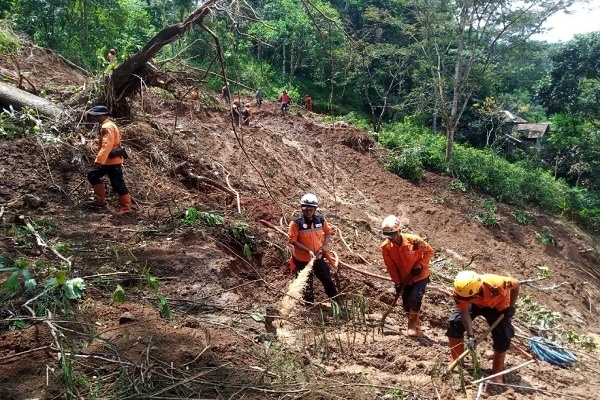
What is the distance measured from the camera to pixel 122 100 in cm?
766

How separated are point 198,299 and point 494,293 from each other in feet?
8.23

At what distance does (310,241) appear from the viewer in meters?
5.38

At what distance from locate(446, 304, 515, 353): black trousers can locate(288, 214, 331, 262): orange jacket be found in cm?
168

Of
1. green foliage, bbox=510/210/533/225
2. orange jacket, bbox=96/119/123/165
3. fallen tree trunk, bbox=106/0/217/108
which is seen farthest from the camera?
green foliage, bbox=510/210/533/225

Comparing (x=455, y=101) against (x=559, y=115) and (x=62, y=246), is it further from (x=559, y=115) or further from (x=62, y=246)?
(x=62, y=246)

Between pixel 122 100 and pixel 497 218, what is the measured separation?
10.5 meters

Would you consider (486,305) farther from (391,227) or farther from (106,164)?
(106,164)

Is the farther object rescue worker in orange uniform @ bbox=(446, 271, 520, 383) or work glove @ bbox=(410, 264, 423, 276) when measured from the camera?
work glove @ bbox=(410, 264, 423, 276)

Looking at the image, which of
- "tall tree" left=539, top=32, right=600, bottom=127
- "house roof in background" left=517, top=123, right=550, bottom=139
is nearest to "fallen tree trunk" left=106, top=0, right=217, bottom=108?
"tall tree" left=539, top=32, right=600, bottom=127

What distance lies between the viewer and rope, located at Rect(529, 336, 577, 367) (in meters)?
4.93

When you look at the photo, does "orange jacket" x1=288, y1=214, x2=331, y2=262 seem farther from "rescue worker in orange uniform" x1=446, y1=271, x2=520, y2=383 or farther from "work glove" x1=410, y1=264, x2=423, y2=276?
"rescue worker in orange uniform" x1=446, y1=271, x2=520, y2=383

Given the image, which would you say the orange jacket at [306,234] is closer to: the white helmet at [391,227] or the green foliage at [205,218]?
the white helmet at [391,227]

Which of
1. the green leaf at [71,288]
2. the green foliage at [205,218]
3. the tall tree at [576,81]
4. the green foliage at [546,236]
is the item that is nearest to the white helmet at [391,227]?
the green foliage at [205,218]

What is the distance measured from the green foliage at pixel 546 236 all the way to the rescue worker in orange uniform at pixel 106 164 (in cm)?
1152
